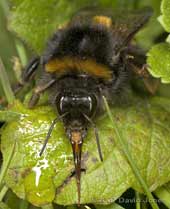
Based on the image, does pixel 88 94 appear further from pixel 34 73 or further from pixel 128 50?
pixel 34 73

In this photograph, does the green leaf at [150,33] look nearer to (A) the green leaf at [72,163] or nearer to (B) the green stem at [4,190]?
(A) the green leaf at [72,163]

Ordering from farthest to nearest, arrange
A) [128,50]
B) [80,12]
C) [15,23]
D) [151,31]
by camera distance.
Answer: [151,31]
[15,23]
[80,12]
[128,50]

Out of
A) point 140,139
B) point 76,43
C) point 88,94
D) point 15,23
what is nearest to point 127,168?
point 140,139

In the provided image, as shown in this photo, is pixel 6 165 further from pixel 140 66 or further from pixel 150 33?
pixel 150 33

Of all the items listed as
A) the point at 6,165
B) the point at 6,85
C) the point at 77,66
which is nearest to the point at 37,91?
the point at 6,85

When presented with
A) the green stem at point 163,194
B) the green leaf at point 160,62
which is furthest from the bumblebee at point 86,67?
the green stem at point 163,194

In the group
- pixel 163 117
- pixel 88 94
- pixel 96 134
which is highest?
pixel 88 94
